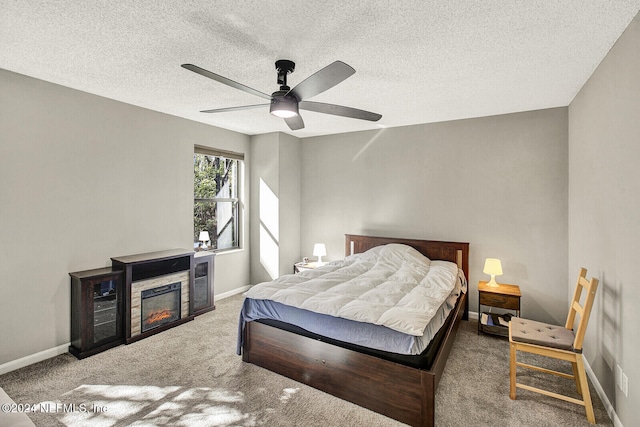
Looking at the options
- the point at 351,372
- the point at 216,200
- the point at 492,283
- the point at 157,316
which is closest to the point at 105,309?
the point at 157,316

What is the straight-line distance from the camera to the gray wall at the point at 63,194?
2.77 m

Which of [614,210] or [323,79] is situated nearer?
[323,79]

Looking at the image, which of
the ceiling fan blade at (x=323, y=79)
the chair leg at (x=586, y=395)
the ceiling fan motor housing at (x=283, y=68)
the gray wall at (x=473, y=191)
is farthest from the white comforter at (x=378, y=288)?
the ceiling fan motor housing at (x=283, y=68)

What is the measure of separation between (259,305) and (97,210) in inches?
83.2

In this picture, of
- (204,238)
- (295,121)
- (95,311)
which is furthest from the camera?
(204,238)

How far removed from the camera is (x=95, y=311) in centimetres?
307

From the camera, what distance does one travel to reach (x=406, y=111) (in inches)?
149

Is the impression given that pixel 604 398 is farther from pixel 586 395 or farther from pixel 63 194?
pixel 63 194

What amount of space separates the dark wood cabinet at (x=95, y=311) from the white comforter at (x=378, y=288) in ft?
4.93

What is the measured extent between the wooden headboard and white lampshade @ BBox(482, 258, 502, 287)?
0.33 metres

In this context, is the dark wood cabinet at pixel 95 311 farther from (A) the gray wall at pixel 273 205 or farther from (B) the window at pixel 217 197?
(A) the gray wall at pixel 273 205

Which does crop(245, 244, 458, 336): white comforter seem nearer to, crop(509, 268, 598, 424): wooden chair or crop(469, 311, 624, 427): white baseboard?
crop(509, 268, 598, 424): wooden chair

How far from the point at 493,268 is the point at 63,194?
15.3ft

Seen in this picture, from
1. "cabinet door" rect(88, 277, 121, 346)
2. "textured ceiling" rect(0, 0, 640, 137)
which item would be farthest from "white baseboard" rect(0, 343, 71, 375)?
"textured ceiling" rect(0, 0, 640, 137)
